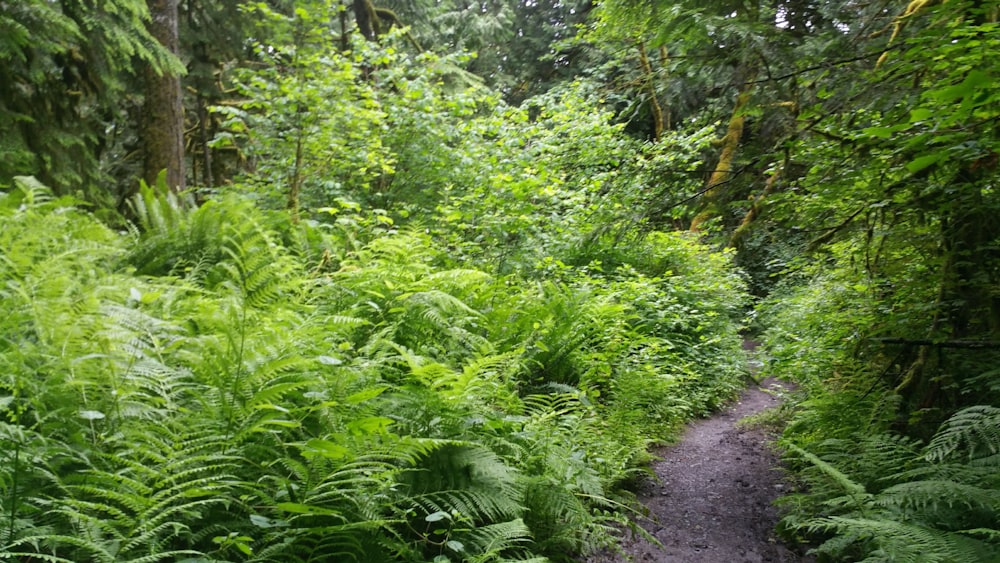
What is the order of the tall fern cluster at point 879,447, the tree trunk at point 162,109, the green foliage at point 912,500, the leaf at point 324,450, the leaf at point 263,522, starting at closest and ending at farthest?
the leaf at point 263,522 < the leaf at point 324,450 < the green foliage at point 912,500 < the tall fern cluster at point 879,447 < the tree trunk at point 162,109

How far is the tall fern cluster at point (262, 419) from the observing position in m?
1.96

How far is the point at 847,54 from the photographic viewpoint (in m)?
4.11

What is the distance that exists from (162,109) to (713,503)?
7.39 metres

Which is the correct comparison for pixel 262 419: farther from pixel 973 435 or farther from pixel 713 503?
pixel 973 435

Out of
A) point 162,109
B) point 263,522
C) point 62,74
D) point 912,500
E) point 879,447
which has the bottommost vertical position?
point 879,447

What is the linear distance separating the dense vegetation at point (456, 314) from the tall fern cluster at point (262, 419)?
20 mm

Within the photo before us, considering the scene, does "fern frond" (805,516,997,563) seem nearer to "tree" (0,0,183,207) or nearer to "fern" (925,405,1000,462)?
"fern" (925,405,1000,462)

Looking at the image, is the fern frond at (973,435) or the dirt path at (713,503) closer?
the fern frond at (973,435)

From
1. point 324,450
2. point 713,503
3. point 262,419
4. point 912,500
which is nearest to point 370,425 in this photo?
point 324,450

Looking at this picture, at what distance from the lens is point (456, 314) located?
4402 millimetres

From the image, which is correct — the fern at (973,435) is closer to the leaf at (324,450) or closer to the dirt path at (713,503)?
the dirt path at (713,503)

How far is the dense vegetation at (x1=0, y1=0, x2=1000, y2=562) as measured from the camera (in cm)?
220

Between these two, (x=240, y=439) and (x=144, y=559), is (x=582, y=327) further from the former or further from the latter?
(x=144, y=559)

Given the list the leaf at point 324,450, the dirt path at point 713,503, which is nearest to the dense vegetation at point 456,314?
the leaf at point 324,450
